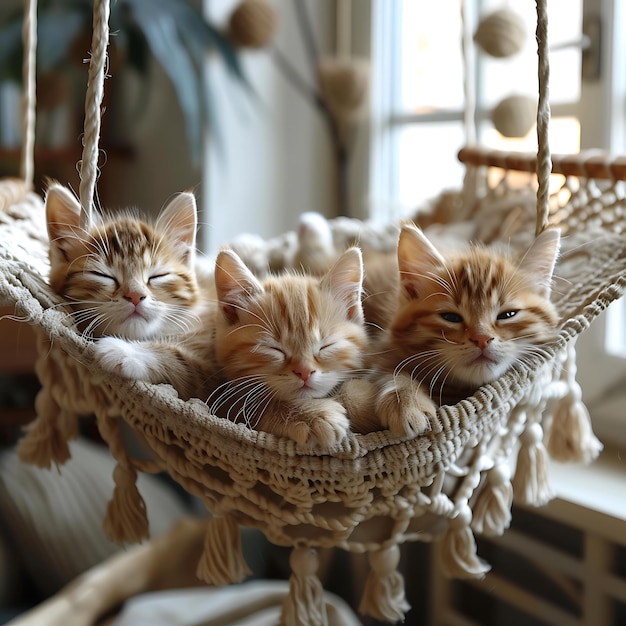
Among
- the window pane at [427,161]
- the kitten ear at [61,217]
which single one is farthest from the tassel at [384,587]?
the window pane at [427,161]

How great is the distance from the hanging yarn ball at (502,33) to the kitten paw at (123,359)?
84 cm

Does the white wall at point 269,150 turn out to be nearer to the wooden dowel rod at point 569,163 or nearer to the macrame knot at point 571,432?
the wooden dowel rod at point 569,163

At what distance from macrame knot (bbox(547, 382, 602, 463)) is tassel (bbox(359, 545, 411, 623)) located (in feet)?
0.82

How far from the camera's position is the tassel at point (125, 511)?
2.60 feet

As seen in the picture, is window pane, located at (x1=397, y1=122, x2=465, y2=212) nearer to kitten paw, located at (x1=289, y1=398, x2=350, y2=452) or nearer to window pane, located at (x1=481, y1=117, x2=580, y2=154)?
window pane, located at (x1=481, y1=117, x2=580, y2=154)

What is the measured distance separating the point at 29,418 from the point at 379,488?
1.25 metres

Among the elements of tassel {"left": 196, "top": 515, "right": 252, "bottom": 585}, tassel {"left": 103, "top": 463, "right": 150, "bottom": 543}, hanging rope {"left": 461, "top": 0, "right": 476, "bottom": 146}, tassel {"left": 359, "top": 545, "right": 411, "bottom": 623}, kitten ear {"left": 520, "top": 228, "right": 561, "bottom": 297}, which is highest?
hanging rope {"left": 461, "top": 0, "right": 476, "bottom": 146}

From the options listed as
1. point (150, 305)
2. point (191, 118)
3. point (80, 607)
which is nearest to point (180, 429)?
point (150, 305)

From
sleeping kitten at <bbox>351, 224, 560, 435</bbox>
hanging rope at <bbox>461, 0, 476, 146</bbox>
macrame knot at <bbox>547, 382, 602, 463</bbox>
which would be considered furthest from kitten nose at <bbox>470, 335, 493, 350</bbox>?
hanging rope at <bbox>461, 0, 476, 146</bbox>

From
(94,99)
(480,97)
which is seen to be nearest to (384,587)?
(94,99)

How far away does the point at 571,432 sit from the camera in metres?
0.89

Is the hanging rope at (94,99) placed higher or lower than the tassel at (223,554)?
higher

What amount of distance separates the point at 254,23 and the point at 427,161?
503mm

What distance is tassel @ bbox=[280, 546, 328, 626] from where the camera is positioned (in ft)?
2.59
